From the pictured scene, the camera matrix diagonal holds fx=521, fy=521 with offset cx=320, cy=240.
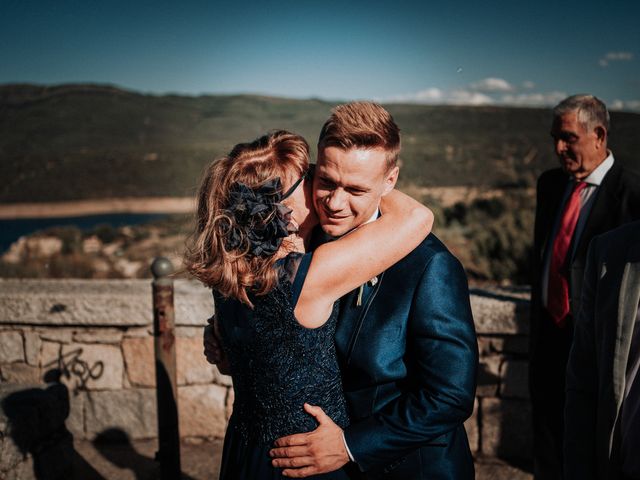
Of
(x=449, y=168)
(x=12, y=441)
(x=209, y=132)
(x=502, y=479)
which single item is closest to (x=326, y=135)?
(x=12, y=441)

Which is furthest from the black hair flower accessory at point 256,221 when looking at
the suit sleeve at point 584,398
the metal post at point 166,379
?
the metal post at point 166,379

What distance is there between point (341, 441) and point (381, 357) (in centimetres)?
26

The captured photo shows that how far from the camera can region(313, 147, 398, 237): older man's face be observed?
1429mm

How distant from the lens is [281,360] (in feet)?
4.69

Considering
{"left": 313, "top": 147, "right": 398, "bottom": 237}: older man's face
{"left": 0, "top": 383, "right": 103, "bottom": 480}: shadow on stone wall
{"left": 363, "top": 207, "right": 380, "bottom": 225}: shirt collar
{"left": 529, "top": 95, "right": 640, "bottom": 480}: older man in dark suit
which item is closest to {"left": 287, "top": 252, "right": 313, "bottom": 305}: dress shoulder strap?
{"left": 313, "top": 147, "right": 398, "bottom": 237}: older man's face

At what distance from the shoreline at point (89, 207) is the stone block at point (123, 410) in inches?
704

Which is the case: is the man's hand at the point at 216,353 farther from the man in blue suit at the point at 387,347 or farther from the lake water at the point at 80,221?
the lake water at the point at 80,221

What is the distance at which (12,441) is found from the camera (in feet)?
7.99

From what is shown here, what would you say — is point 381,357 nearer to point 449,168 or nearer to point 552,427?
point 552,427

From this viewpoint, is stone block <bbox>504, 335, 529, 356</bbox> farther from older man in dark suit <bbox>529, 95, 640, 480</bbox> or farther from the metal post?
the metal post

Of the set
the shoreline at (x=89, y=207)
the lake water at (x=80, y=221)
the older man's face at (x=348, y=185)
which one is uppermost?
the older man's face at (x=348, y=185)

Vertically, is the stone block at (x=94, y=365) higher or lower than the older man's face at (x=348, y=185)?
lower

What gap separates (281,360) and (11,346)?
2763mm

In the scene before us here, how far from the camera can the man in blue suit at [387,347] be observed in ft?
4.62
